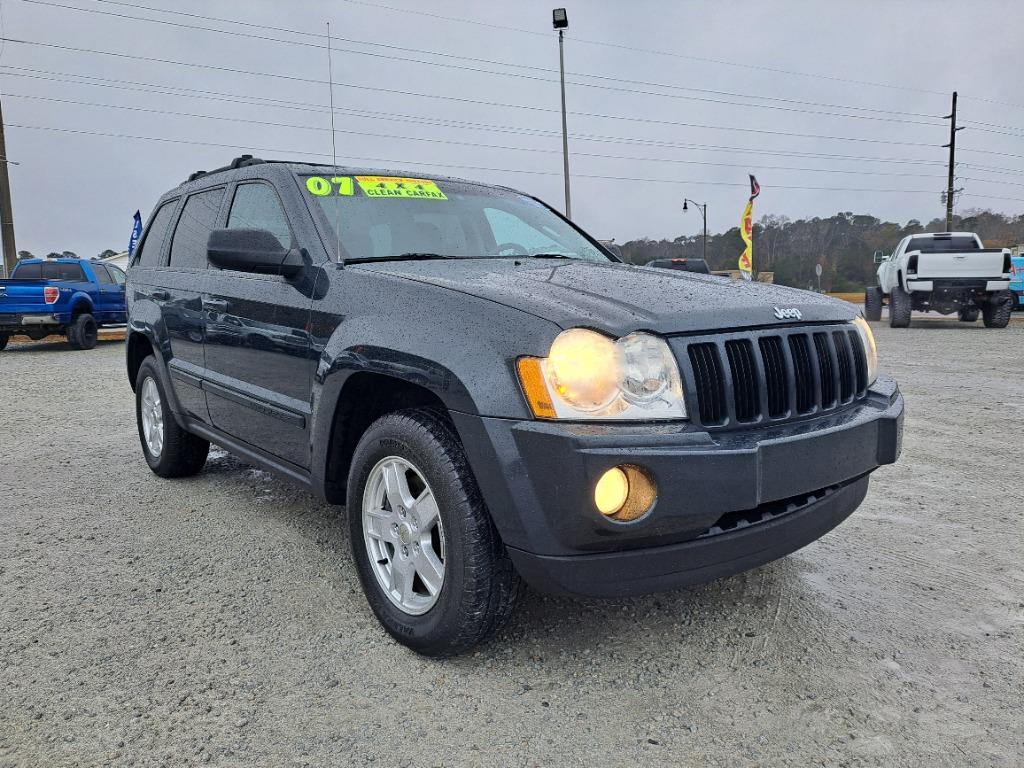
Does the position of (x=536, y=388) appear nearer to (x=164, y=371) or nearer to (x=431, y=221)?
(x=431, y=221)

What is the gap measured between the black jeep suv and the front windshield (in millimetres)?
18

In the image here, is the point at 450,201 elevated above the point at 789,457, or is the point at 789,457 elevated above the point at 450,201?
the point at 450,201

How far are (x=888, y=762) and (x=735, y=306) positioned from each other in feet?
4.13

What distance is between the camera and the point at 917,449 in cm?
500

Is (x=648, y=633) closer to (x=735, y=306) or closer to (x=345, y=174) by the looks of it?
(x=735, y=306)

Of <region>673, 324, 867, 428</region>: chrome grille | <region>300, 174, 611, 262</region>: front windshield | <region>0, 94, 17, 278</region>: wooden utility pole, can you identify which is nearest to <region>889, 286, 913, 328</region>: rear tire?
<region>300, 174, 611, 262</region>: front windshield

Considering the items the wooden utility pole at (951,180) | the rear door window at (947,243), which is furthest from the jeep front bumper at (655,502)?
the wooden utility pole at (951,180)

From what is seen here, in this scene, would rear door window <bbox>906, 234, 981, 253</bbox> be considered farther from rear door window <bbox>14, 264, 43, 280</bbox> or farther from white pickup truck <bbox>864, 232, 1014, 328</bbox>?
rear door window <bbox>14, 264, 43, 280</bbox>

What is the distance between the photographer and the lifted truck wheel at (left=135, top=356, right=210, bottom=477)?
4.39 meters

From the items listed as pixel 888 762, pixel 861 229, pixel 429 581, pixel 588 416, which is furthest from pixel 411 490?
pixel 861 229

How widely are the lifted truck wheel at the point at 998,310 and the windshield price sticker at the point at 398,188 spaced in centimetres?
1474

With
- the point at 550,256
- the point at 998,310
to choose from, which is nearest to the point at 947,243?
the point at 998,310

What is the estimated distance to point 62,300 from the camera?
13.6m

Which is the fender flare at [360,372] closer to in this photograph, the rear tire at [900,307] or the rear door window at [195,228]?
Answer: the rear door window at [195,228]
